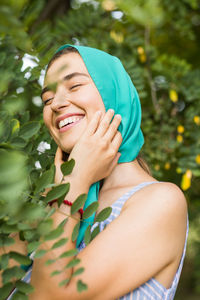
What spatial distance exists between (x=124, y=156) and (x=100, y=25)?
2399mm

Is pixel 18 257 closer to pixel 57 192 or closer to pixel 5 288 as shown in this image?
pixel 5 288

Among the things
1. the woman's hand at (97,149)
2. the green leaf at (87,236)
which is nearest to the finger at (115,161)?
the woman's hand at (97,149)

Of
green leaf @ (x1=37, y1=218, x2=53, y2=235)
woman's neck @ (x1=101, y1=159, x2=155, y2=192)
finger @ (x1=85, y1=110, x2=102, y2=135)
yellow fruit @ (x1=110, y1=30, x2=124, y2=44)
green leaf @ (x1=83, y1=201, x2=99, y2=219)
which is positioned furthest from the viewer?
yellow fruit @ (x1=110, y1=30, x2=124, y2=44)

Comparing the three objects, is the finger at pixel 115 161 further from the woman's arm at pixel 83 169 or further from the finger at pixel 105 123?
the finger at pixel 105 123

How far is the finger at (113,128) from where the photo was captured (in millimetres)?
1601

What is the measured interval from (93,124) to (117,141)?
0.13 metres

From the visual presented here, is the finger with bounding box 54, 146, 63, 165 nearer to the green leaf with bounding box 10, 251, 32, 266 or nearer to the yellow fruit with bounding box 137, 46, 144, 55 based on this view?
the green leaf with bounding box 10, 251, 32, 266

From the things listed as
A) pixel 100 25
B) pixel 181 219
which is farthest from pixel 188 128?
pixel 181 219

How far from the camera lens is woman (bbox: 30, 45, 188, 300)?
126 cm

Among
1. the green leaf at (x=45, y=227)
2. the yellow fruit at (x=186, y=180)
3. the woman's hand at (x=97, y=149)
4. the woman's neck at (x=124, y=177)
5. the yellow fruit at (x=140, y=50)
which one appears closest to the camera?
the green leaf at (x=45, y=227)

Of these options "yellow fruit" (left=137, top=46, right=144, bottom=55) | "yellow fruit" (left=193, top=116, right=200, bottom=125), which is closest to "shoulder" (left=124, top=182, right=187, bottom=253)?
"yellow fruit" (left=193, top=116, right=200, bottom=125)

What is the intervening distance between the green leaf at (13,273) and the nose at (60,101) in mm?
888

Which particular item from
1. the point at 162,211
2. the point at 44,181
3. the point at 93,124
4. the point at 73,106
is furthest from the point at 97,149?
the point at 44,181

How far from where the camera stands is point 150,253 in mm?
1326
